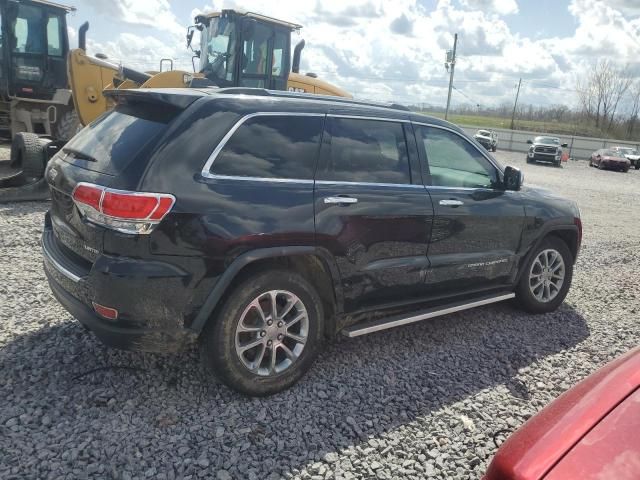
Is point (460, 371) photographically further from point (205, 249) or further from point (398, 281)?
point (205, 249)

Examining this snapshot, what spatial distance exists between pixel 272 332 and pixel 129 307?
89 cm

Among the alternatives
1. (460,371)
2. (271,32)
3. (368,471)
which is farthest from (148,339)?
(271,32)

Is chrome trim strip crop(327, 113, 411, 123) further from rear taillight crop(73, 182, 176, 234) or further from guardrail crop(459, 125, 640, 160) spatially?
guardrail crop(459, 125, 640, 160)

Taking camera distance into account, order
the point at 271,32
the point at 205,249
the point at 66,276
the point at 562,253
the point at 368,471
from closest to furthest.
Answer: the point at 368,471
the point at 205,249
the point at 66,276
the point at 562,253
the point at 271,32

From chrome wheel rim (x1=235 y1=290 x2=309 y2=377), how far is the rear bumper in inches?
14.9

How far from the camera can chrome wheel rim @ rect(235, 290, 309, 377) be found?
3262 mm

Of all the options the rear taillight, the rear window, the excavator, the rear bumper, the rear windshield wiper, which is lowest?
the rear bumper

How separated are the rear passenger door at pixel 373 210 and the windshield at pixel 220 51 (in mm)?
7066

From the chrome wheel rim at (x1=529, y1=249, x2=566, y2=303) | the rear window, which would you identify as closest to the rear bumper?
the rear window

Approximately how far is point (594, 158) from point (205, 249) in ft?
114

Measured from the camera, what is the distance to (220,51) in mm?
10242

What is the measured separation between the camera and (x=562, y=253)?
5.16 m

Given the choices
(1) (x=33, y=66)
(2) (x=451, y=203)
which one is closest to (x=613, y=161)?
(1) (x=33, y=66)

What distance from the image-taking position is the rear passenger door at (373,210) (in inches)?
136
